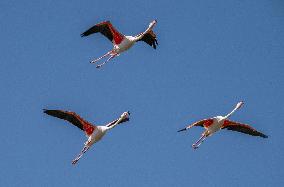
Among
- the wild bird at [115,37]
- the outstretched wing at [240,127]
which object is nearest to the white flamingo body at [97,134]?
the wild bird at [115,37]

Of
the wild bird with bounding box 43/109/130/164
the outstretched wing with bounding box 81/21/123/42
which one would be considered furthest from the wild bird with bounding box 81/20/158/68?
the wild bird with bounding box 43/109/130/164

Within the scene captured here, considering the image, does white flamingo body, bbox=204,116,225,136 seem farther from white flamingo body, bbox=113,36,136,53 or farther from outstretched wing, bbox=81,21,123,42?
outstretched wing, bbox=81,21,123,42

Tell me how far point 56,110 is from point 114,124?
337cm

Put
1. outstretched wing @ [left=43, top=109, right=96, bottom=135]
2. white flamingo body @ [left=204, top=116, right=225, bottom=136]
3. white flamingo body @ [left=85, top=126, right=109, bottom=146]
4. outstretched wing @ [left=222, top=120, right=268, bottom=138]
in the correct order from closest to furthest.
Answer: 1. outstretched wing @ [left=43, top=109, right=96, bottom=135]
2. white flamingo body @ [left=85, top=126, right=109, bottom=146]
3. white flamingo body @ [left=204, top=116, right=225, bottom=136]
4. outstretched wing @ [left=222, top=120, right=268, bottom=138]

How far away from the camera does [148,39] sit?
150 feet

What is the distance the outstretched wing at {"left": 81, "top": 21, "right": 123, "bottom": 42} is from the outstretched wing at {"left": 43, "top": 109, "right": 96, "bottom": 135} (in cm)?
627

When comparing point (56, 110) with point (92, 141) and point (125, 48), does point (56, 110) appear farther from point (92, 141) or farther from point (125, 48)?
point (125, 48)

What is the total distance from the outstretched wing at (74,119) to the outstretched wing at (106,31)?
627 cm

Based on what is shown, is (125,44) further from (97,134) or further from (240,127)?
(240,127)

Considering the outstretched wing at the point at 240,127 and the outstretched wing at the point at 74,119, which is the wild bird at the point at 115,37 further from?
the outstretched wing at the point at 240,127

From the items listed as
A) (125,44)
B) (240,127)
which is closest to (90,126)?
(125,44)

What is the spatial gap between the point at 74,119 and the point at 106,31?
22.6 feet

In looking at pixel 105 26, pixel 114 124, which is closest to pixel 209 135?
pixel 114 124

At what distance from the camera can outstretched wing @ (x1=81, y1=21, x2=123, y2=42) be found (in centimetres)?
4278
